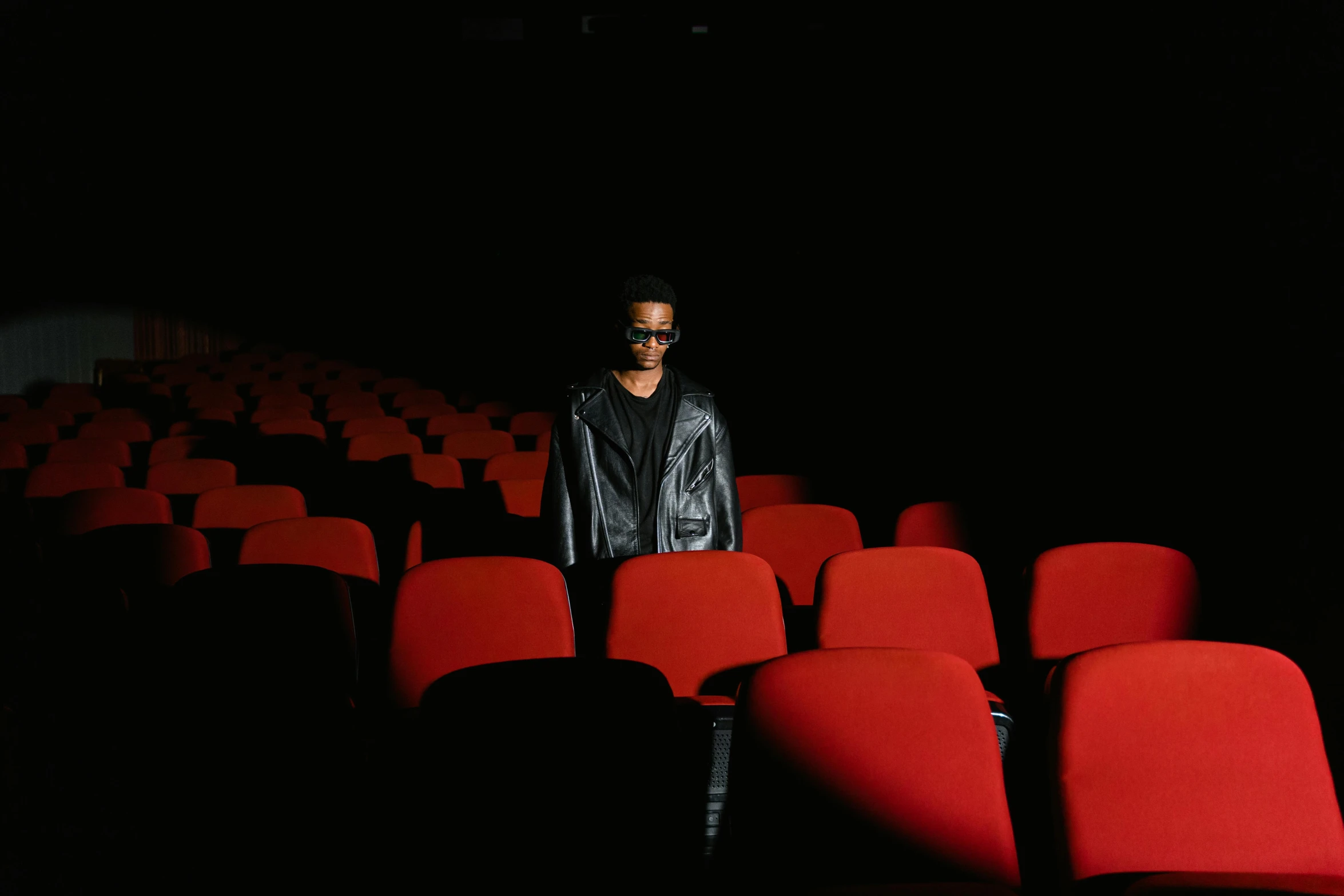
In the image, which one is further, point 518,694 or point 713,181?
point 713,181

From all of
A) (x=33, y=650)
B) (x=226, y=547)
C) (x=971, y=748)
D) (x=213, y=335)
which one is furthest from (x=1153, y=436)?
(x=213, y=335)

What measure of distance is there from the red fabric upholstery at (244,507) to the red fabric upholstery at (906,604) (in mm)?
2244

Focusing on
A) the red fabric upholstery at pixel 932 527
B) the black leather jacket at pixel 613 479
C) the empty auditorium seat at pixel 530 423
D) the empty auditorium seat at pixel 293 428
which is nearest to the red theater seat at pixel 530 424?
the empty auditorium seat at pixel 530 423

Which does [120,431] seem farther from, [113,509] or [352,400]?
[113,509]

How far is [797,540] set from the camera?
10.7ft

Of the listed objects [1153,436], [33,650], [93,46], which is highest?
[93,46]

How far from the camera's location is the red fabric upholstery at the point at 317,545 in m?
2.95

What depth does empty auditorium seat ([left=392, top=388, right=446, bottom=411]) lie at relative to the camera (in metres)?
7.61

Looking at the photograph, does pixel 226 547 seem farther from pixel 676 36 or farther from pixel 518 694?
pixel 676 36

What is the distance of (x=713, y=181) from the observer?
9.75 metres

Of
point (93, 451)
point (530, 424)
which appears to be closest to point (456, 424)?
point (530, 424)

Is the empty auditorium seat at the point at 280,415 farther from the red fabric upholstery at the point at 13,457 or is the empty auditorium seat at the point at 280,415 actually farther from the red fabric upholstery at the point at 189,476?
the red fabric upholstery at the point at 189,476

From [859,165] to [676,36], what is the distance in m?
2.75

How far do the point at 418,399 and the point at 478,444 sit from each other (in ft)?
8.31
